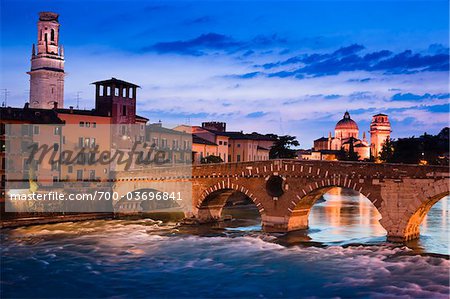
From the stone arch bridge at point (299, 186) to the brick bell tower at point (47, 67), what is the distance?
105 feet

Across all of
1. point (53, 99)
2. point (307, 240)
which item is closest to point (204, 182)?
point (307, 240)

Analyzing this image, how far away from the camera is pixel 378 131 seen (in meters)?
148

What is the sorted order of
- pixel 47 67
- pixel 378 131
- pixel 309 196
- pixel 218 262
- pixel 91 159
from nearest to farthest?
pixel 218 262
pixel 309 196
pixel 91 159
pixel 47 67
pixel 378 131

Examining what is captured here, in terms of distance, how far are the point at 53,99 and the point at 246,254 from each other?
→ 164ft

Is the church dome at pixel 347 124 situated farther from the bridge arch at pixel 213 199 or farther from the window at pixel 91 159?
the bridge arch at pixel 213 199

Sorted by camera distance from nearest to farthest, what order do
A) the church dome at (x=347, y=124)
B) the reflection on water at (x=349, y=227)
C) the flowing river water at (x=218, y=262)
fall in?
the flowing river water at (x=218, y=262) → the reflection on water at (x=349, y=227) → the church dome at (x=347, y=124)

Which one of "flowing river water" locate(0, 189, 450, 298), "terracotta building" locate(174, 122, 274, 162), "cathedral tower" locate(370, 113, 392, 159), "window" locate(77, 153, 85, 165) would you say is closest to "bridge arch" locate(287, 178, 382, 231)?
"flowing river water" locate(0, 189, 450, 298)

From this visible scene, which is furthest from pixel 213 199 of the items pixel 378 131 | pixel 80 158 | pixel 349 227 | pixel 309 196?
pixel 378 131

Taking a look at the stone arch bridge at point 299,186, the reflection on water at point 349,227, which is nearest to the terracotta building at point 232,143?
the reflection on water at point 349,227

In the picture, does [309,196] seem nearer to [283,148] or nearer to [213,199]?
[213,199]

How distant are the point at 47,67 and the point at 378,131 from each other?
97065 millimetres

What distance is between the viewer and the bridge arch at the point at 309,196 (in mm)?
30172

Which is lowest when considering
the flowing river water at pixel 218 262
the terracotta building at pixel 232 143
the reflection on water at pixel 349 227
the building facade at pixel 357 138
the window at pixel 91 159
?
the flowing river water at pixel 218 262

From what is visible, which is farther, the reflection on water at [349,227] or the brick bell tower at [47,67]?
the brick bell tower at [47,67]
